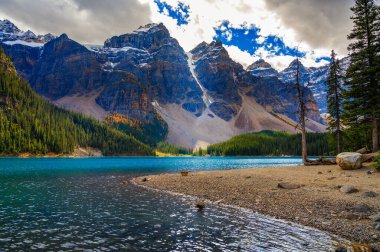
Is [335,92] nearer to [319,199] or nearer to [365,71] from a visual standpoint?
[365,71]

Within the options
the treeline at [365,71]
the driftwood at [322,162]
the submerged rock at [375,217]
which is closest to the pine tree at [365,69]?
the treeline at [365,71]

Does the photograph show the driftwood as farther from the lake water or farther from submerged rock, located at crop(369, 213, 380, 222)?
submerged rock, located at crop(369, 213, 380, 222)

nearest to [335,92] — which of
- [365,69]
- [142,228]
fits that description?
[365,69]

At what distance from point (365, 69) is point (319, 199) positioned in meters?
26.3

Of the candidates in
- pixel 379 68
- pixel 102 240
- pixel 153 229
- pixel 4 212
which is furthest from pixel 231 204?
pixel 379 68

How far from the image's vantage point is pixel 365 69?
4106 centimetres

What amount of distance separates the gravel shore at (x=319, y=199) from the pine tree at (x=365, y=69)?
36.0 ft

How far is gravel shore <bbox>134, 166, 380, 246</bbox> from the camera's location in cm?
1784

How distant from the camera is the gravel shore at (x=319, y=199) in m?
17.8

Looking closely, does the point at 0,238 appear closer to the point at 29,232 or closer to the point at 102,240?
the point at 29,232

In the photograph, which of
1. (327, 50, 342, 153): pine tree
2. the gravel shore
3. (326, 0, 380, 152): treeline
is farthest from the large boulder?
(327, 50, 342, 153): pine tree

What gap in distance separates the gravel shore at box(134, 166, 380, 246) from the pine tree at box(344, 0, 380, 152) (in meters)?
11.0

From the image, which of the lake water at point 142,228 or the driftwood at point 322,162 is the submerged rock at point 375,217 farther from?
the driftwood at point 322,162

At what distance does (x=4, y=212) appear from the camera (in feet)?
78.8
